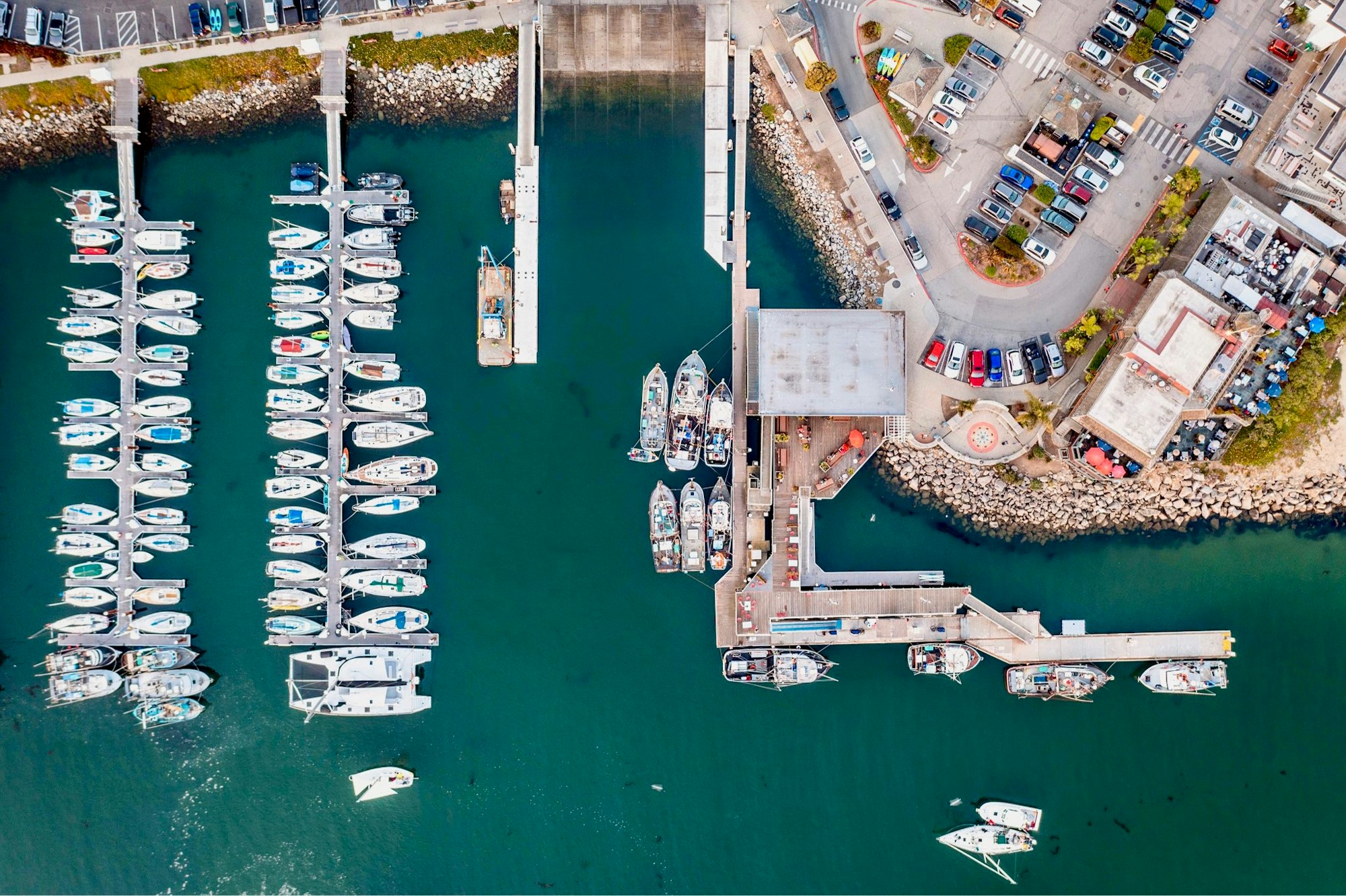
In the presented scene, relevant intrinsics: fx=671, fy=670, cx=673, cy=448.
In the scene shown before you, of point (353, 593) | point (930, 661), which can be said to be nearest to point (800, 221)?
point (930, 661)

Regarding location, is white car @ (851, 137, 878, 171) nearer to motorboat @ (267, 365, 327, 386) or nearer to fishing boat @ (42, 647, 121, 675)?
motorboat @ (267, 365, 327, 386)

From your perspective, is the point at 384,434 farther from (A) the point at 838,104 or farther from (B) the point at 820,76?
(A) the point at 838,104

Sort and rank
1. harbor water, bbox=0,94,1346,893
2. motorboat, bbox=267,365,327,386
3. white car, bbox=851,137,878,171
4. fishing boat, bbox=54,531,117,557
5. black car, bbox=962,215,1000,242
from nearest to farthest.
Result: 1. black car, bbox=962,215,1000,242
2. white car, bbox=851,137,878,171
3. fishing boat, bbox=54,531,117,557
4. motorboat, bbox=267,365,327,386
5. harbor water, bbox=0,94,1346,893

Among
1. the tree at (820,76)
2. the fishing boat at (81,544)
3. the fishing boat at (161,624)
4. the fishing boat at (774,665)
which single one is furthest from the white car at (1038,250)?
the fishing boat at (81,544)

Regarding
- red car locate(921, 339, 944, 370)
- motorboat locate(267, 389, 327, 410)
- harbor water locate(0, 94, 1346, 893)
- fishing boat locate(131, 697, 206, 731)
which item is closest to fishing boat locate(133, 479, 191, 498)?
harbor water locate(0, 94, 1346, 893)

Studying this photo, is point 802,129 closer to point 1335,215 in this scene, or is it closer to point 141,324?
point 1335,215

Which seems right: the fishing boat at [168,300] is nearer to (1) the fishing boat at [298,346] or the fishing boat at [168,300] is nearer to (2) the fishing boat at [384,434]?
(1) the fishing boat at [298,346]
